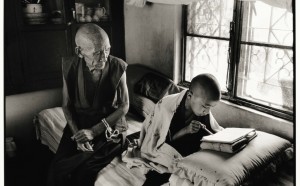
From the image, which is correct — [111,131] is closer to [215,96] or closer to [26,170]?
[215,96]

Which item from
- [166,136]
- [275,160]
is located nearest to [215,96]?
[166,136]

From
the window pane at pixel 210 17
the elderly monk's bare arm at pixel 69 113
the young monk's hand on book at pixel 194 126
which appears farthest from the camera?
the window pane at pixel 210 17

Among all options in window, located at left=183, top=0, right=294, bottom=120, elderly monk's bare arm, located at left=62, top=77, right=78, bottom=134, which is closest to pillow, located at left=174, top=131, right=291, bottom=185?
window, located at left=183, top=0, right=294, bottom=120

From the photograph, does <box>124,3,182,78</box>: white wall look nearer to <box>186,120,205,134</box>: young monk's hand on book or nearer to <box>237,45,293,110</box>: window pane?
<box>237,45,293,110</box>: window pane

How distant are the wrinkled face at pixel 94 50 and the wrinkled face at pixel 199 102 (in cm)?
53

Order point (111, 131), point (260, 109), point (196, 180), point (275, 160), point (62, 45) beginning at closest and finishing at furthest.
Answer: point (196, 180)
point (275, 160)
point (111, 131)
point (260, 109)
point (62, 45)

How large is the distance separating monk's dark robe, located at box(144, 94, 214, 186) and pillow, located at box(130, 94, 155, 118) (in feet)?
2.34

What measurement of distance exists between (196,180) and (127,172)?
47cm

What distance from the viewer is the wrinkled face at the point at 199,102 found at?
144 centimetres

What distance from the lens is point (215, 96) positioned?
4.71ft

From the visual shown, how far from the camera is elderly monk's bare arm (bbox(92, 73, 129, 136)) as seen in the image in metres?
1.74

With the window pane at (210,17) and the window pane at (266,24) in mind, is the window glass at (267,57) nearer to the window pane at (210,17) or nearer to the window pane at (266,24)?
the window pane at (266,24)

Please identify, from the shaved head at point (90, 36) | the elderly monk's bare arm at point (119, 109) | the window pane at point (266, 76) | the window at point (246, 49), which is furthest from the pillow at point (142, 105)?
the shaved head at point (90, 36)

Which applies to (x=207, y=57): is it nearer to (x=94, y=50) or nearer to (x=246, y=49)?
(x=246, y=49)
